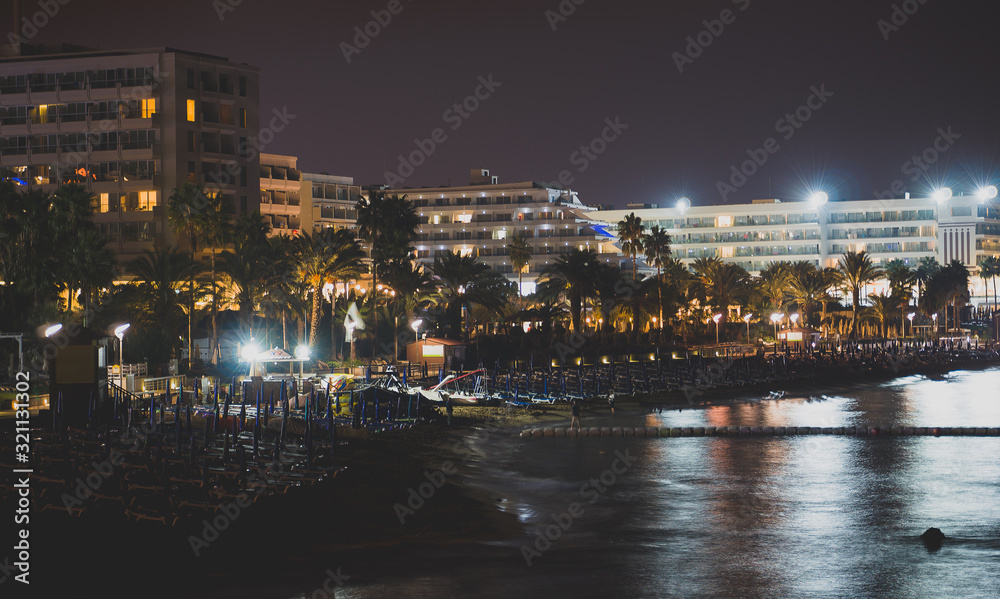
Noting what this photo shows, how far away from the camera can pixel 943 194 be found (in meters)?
183

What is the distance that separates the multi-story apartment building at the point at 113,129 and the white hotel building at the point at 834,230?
325 feet

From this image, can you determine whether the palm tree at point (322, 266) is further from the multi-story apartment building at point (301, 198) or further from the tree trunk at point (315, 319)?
the multi-story apartment building at point (301, 198)

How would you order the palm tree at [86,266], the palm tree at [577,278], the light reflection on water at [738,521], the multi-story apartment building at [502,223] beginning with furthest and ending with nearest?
the multi-story apartment building at [502,223], the palm tree at [577,278], the palm tree at [86,266], the light reflection on water at [738,521]

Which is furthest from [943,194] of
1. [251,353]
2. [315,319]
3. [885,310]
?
[251,353]

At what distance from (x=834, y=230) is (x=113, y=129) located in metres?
137

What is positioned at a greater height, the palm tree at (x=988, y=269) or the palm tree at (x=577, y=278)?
the palm tree at (x=988, y=269)

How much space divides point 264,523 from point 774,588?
39.0 feet

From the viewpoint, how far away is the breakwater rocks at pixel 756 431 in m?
42.6

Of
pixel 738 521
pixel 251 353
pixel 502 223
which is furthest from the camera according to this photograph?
pixel 502 223

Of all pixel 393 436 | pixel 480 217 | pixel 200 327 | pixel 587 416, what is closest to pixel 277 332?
pixel 200 327

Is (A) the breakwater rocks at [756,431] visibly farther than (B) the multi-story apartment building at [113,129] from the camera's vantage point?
No

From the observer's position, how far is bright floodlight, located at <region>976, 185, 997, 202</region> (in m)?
186

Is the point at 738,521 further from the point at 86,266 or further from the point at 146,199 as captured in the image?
the point at 146,199

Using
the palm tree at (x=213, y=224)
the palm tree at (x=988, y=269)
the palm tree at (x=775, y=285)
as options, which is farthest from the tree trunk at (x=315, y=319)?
the palm tree at (x=988, y=269)
